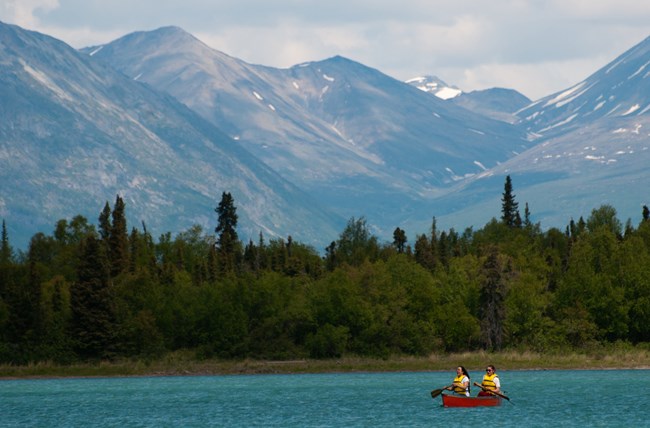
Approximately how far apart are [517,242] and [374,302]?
4441 cm

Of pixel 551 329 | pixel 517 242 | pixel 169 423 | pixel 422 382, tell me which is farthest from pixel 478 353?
pixel 169 423

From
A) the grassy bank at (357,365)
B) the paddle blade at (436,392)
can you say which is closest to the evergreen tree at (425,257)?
the grassy bank at (357,365)

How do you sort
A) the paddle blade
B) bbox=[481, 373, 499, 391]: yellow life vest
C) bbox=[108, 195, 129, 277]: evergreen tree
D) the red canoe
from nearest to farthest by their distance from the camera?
the paddle blade, bbox=[481, 373, 499, 391]: yellow life vest, the red canoe, bbox=[108, 195, 129, 277]: evergreen tree

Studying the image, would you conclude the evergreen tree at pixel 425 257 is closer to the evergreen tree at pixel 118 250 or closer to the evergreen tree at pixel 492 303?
the evergreen tree at pixel 492 303

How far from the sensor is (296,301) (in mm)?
150375

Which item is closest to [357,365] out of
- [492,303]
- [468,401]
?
[492,303]

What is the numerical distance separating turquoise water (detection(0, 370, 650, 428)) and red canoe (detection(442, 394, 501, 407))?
63 cm

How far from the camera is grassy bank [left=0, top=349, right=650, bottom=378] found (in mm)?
140625

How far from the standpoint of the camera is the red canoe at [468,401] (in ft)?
325

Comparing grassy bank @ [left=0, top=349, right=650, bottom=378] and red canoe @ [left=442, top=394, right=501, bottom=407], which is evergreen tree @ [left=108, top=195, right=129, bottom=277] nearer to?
grassy bank @ [left=0, top=349, right=650, bottom=378]

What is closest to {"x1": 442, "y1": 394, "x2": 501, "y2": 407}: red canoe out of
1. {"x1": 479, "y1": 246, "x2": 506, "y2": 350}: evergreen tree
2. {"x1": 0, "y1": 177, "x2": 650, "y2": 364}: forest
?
{"x1": 0, "y1": 177, "x2": 650, "y2": 364}: forest

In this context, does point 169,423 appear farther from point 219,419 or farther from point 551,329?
point 551,329

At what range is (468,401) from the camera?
99812 millimetres

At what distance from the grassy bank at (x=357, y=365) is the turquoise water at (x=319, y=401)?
1.11 m
